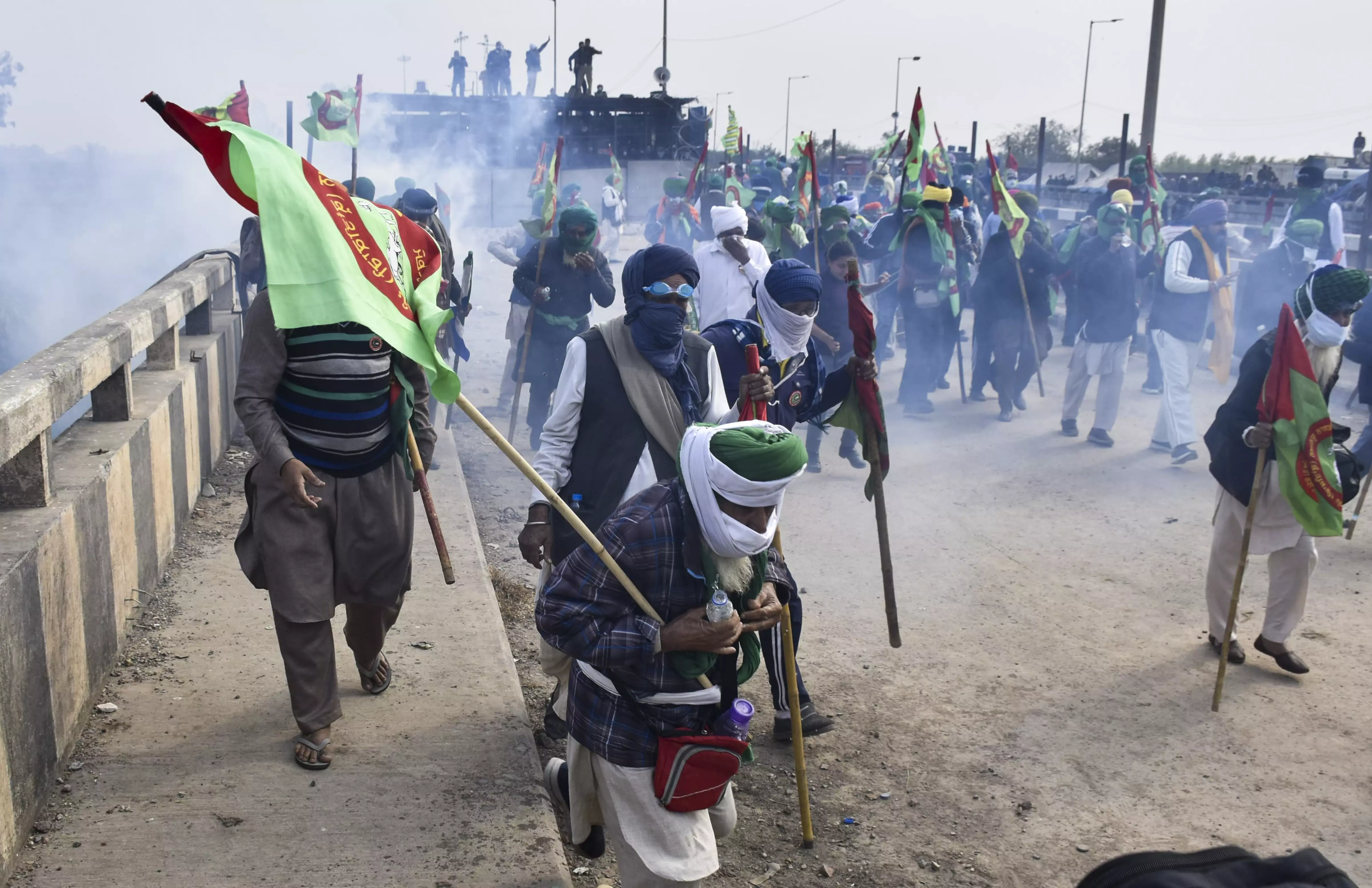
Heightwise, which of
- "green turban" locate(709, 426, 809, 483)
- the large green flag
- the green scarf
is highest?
the large green flag

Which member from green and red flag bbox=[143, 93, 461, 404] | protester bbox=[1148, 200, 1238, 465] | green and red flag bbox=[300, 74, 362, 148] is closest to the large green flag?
green and red flag bbox=[300, 74, 362, 148]

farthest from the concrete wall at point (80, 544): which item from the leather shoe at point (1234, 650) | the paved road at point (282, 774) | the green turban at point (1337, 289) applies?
the green turban at point (1337, 289)

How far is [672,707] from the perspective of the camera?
297cm

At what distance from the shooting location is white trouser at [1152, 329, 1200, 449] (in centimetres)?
977

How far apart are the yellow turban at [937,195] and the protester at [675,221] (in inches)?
235

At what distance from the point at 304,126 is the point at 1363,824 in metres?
8.54

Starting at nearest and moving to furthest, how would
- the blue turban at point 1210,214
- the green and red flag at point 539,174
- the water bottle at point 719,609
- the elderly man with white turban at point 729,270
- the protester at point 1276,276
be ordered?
the water bottle at point 719,609
the elderly man with white turban at point 729,270
the blue turban at point 1210,214
the protester at point 1276,276
the green and red flag at point 539,174

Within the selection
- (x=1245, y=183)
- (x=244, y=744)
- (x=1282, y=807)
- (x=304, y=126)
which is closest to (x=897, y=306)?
(x=304, y=126)

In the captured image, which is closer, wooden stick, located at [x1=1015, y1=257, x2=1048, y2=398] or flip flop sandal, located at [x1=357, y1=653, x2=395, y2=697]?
flip flop sandal, located at [x1=357, y1=653, x2=395, y2=697]

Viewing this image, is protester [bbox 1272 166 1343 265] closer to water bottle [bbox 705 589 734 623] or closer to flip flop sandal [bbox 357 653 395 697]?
flip flop sandal [bbox 357 653 395 697]

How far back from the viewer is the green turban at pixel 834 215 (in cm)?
1141

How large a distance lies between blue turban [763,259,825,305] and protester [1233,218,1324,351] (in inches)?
335

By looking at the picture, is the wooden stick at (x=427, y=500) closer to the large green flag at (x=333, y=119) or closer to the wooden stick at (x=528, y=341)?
the wooden stick at (x=528, y=341)

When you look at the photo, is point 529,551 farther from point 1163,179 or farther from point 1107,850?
point 1163,179
